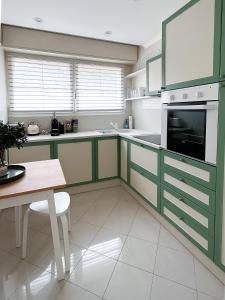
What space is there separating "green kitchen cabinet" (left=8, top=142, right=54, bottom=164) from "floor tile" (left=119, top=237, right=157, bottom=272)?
5.13 feet

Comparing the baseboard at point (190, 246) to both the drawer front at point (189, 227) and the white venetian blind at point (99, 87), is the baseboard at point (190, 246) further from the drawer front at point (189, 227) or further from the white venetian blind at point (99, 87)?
the white venetian blind at point (99, 87)

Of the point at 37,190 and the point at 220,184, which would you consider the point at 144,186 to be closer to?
the point at 220,184

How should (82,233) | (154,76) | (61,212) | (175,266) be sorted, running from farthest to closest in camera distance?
(154,76) < (82,233) < (175,266) < (61,212)

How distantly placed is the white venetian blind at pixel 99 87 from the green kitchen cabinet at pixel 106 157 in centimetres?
84

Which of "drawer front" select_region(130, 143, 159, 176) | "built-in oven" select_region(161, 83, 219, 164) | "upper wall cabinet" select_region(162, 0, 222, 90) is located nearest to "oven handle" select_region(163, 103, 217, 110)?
"built-in oven" select_region(161, 83, 219, 164)

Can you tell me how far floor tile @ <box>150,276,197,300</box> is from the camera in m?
1.40

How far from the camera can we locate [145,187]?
8.44ft

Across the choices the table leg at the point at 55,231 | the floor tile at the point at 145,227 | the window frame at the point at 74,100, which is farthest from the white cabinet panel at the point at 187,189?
the window frame at the point at 74,100

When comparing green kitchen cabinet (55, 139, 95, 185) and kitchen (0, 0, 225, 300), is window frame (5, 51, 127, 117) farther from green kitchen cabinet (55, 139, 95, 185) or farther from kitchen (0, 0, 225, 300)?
green kitchen cabinet (55, 139, 95, 185)

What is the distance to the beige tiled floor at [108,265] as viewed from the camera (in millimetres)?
1445

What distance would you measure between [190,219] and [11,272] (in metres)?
1.54

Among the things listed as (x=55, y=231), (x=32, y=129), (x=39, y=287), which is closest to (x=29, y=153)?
(x=32, y=129)

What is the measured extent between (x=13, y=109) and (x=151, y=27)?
2.32 m

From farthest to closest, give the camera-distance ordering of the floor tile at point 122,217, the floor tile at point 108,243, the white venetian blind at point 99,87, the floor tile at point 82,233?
the white venetian blind at point 99,87, the floor tile at point 122,217, the floor tile at point 82,233, the floor tile at point 108,243
